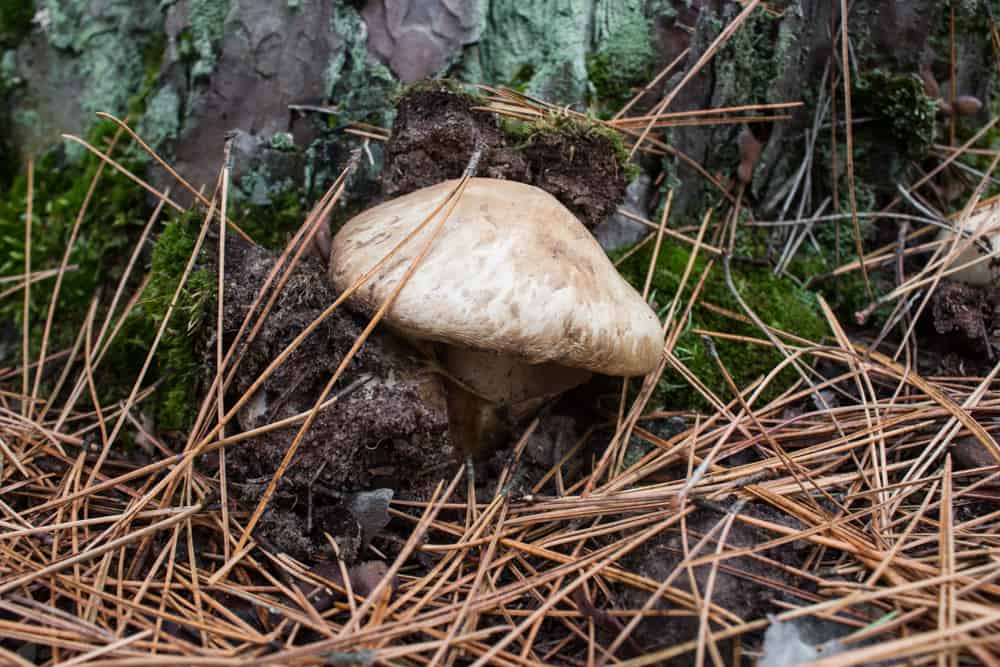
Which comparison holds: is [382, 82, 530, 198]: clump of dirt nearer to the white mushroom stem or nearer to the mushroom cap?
the mushroom cap

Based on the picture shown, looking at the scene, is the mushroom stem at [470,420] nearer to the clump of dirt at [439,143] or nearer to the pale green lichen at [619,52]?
the clump of dirt at [439,143]

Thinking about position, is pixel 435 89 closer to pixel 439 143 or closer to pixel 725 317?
pixel 439 143

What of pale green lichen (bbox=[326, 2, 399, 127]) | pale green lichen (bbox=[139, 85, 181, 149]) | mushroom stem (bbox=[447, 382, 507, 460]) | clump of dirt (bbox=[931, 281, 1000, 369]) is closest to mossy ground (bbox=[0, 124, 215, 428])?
pale green lichen (bbox=[139, 85, 181, 149])

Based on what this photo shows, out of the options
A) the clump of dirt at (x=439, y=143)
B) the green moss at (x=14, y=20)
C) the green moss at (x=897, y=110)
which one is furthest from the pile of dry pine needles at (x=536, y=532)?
the green moss at (x=14, y=20)

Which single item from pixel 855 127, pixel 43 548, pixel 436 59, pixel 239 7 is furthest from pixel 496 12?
pixel 43 548

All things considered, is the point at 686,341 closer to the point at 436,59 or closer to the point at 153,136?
the point at 436,59

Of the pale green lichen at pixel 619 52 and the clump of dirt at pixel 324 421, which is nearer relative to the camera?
the clump of dirt at pixel 324 421
